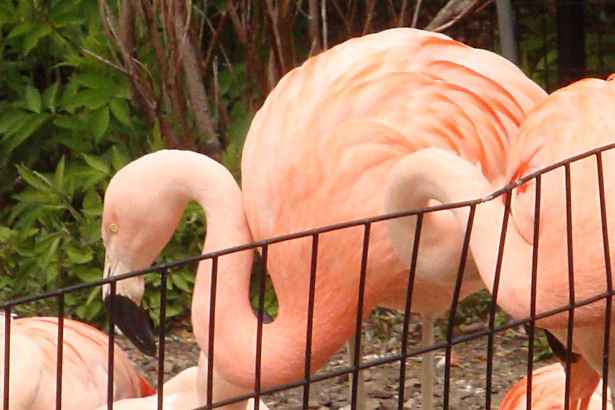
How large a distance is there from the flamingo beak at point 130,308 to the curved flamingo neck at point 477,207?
2.60ft

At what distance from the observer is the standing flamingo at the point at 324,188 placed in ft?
7.57

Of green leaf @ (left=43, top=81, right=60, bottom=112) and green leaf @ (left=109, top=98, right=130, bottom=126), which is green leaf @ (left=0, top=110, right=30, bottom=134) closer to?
green leaf @ (left=43, top=81, right=60, bottom=112)

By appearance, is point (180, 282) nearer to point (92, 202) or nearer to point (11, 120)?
point (92, 202)

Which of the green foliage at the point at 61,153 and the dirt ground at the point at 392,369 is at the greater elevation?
the green foliage at the point at 61,153

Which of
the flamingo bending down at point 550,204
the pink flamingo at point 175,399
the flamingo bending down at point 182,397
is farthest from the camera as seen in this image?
the pink flamingo at point 175,399

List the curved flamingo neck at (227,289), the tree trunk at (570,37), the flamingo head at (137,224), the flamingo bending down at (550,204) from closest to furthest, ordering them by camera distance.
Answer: the flamingo bending down at (550,204), the curved flamingo neck at (227,289), the flamingo head at (137,224), the tree trunk at (570,37)

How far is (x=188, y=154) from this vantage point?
8.00 feet

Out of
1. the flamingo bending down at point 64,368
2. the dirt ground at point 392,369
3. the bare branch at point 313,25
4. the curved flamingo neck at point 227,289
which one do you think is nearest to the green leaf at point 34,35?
the bare branch at point 313,25

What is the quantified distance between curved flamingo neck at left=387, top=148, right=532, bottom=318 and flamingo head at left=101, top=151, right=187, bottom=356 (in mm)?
596

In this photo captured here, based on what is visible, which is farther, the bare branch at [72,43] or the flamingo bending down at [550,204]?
the bare branch at [72,43]

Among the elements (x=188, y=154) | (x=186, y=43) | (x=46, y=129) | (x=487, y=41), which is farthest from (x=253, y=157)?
→ (x=487, y=41)

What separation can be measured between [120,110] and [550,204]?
8.23 feet

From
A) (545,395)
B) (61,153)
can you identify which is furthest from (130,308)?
(61,153)

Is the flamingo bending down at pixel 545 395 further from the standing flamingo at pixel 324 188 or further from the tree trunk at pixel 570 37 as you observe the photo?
the tree trunk at pixel 570 37
